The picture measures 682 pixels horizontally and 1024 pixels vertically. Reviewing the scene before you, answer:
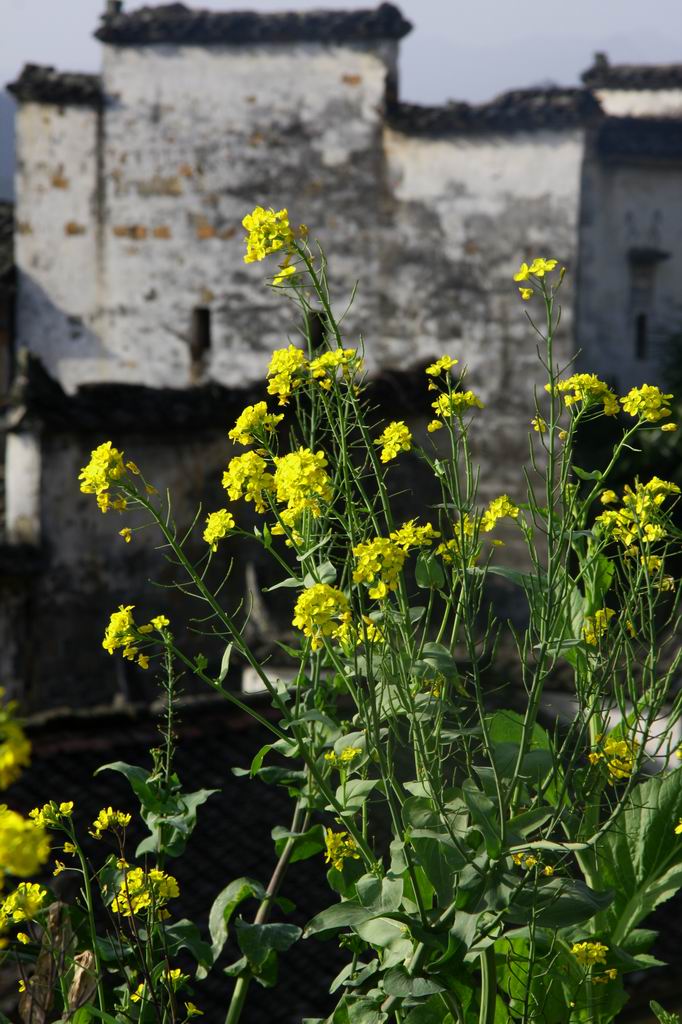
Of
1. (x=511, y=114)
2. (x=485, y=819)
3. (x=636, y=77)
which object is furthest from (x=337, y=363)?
(x=636, y=77)

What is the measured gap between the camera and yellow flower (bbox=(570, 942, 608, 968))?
5.65 ft

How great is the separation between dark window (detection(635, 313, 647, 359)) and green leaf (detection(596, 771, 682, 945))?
12737 mm

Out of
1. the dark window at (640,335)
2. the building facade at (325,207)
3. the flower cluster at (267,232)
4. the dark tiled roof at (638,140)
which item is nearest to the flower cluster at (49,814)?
the flower cluster at (267,232)

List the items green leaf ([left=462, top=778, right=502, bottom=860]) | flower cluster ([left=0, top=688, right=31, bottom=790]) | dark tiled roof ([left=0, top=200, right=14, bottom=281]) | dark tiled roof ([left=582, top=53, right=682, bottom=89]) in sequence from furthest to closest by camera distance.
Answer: dark tiled roof ([left=582, top=53, right=682, bottom=89])
dark tiled roof ([left=0, top=200, right=14, bottom=281])
green leaf ([left=462, top=778, right=502, bottom=860])
flower cluster ([left=0, top=688, right=31, bottom=790])

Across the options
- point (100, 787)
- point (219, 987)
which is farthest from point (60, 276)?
point (219, 987)

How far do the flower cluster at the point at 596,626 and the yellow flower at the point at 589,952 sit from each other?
388mm

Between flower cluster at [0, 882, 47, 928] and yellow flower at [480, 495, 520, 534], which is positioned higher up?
yellow flower at [480, 495, 520, 534]

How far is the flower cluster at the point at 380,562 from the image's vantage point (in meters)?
1.57

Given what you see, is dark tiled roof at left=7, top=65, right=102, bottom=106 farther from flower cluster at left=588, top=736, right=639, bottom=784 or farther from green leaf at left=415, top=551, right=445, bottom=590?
flower cluster at left=588, top=736, right=639, bottom=784

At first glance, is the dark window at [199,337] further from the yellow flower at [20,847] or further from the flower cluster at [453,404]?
the yellow flower at [20,847]

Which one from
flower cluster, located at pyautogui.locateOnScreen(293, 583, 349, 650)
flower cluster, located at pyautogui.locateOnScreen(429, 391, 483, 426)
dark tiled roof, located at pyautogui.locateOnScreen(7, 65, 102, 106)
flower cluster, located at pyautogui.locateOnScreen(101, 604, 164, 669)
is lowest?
flower cluster, located at pyautogui.locateOnScreen(101, 604, 164, 669)

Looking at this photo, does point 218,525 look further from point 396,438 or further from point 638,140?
point 638,140

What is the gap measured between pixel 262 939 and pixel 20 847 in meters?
0.88

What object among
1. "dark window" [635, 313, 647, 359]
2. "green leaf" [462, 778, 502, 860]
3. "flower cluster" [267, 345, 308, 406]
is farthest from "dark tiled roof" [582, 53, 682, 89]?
"green leaf" [462, 778, 502, 860]
